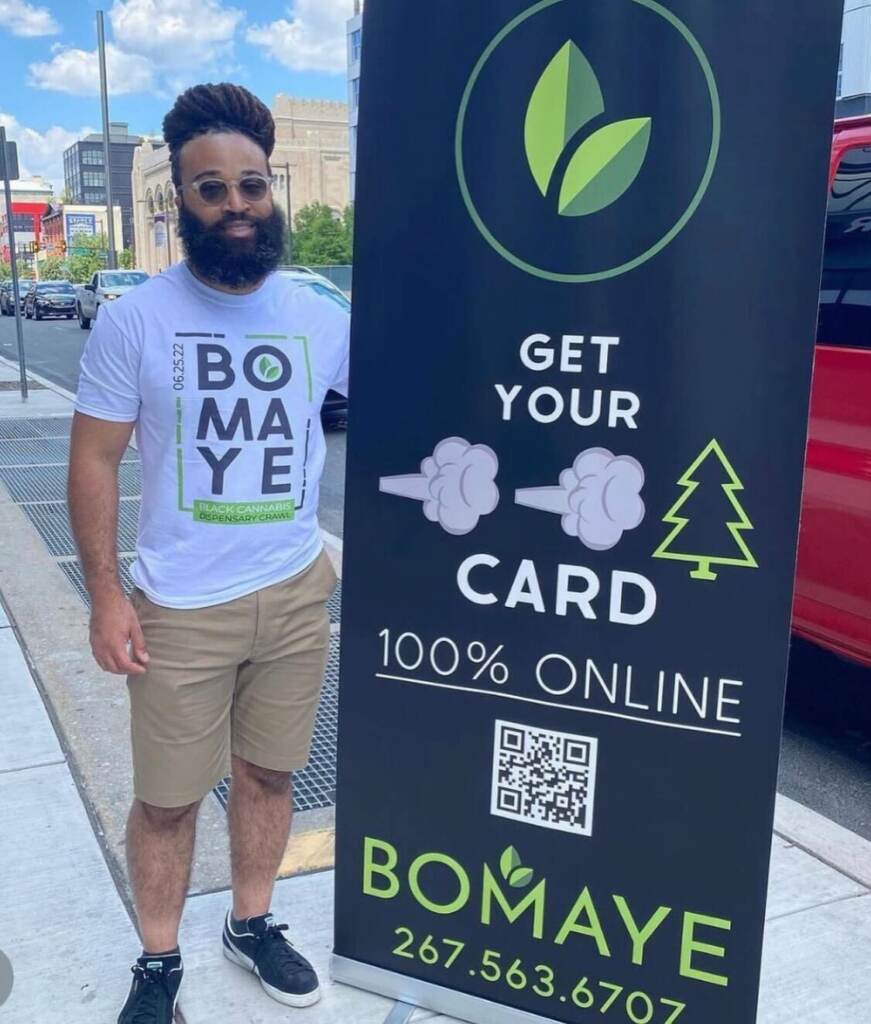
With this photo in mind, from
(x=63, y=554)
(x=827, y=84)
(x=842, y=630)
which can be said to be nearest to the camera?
(x=827, y=84)

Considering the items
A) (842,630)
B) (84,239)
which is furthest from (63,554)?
(84,239)

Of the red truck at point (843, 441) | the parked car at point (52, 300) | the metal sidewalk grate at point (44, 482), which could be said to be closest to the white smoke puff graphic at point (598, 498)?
the red truck at point (843, 441)

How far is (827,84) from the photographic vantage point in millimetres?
1896

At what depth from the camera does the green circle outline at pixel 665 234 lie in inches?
76.9

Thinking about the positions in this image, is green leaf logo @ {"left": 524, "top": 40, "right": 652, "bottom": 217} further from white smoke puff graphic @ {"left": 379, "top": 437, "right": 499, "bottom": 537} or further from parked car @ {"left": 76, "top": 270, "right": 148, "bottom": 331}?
parked car @ {"left": 76, "top": 270, "right": 148, "bottom": 331}

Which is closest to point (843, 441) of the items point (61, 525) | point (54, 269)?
point (61, 525)

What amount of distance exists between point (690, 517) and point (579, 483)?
22 cm

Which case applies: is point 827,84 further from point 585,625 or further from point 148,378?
point 148,378

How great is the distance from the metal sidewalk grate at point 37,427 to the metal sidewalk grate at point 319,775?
735cm

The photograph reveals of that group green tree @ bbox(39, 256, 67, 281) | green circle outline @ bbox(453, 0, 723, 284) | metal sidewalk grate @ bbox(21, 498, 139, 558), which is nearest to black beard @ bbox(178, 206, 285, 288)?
green circle outline @ bbox(453, 0, 723, 284)

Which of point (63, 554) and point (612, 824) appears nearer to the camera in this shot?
point (612, 824)

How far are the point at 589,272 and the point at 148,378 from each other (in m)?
0.93

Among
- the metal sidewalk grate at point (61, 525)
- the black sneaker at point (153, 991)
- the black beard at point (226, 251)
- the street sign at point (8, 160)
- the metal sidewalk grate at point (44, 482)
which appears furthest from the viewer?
the street sign at point (8, 160)

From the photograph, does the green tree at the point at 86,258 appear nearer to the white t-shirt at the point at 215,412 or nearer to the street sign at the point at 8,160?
the street sign at the point at 8,160
